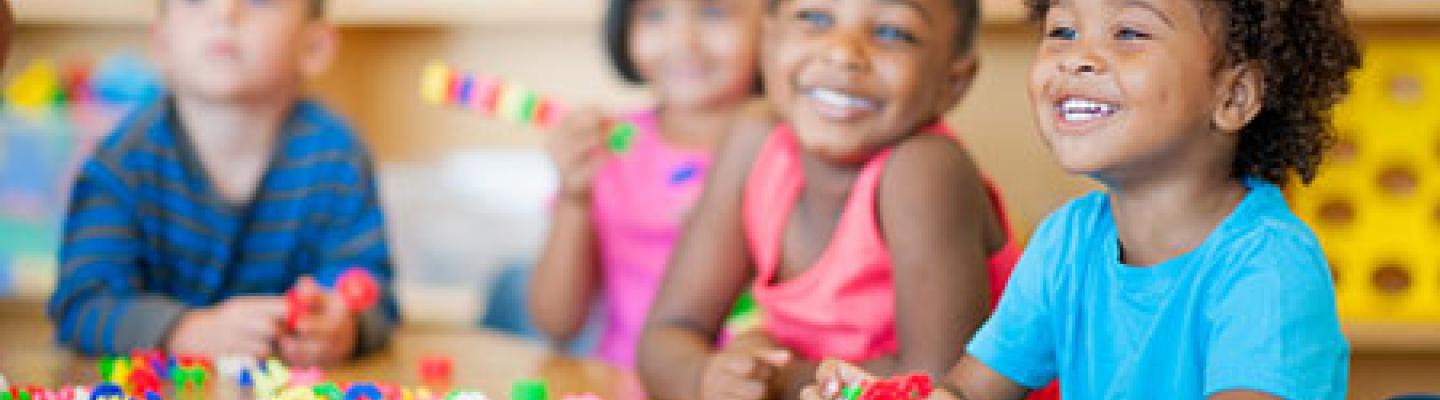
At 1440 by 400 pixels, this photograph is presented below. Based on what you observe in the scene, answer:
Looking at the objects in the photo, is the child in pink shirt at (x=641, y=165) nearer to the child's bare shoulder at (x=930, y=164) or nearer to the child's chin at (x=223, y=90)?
the child's chin at (x=223, y=90)

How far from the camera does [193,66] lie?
1.58 meters

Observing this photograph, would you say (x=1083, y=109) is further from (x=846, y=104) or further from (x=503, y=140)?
(x=503, y=140)

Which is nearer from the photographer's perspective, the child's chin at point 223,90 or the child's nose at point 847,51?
the child's nose at point 847,51

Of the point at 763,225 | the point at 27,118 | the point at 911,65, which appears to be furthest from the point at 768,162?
the point at 27,118

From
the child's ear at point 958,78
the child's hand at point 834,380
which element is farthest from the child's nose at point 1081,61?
the child's ear at point 958,78

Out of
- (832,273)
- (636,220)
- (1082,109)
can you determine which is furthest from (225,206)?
(1082,109)

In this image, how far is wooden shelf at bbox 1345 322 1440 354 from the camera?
1.92m

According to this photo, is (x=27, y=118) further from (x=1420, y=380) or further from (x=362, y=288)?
(x=1420, y=380)

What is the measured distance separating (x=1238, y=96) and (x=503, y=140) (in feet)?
5.46

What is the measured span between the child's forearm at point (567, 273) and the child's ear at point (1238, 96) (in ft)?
3.04

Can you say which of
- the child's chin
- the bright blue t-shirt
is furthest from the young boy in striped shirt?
the bright blue t-shirt

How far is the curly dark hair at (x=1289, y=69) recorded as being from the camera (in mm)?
882

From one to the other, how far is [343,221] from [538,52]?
766mm

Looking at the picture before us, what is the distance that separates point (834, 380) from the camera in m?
1.01
